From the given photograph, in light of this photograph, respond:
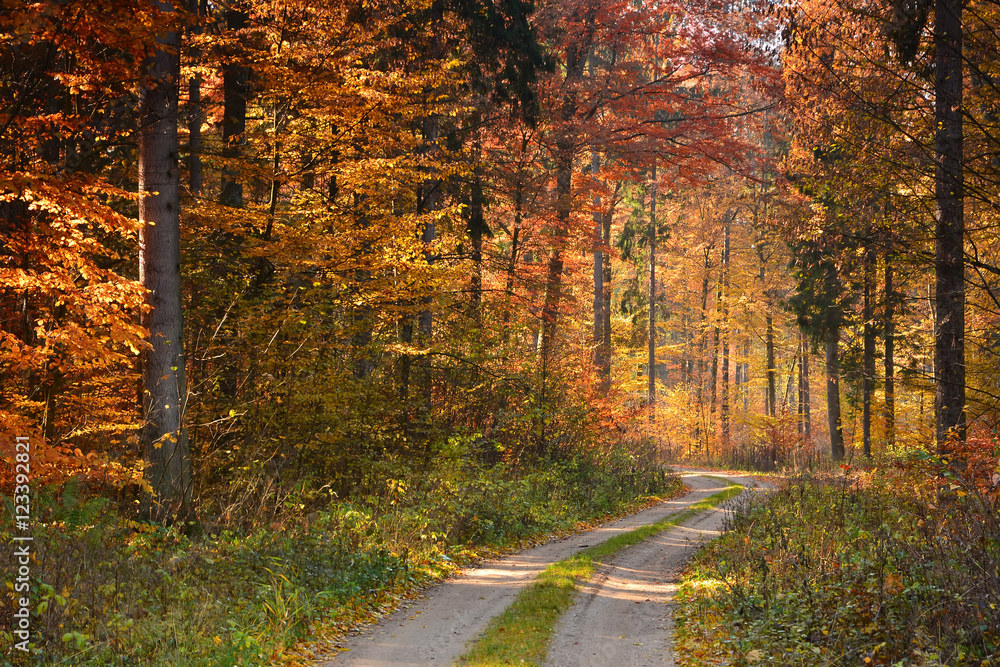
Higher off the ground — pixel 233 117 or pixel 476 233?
pixel 233 117

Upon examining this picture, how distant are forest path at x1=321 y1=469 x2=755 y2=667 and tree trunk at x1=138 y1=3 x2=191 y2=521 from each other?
3481 millimetres

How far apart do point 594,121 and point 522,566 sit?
1347 cm

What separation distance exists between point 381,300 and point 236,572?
5.90 metres

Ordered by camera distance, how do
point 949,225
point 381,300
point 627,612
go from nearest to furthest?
point 627,612 < point 949,225 < point 381,300

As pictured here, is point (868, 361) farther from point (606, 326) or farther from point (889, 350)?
point (606, 326)

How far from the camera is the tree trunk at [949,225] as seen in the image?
33.4 ft

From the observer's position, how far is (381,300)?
474 inches

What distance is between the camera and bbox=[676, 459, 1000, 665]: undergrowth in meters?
4.97

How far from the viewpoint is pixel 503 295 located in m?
18.3

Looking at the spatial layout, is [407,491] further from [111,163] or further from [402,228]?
[111,163]

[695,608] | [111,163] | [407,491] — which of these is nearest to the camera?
[695,608]

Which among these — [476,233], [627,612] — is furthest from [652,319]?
[627,612]

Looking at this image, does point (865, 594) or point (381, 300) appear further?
point (381, 300)

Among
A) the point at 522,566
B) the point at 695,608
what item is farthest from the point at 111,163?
the point at 695,608
